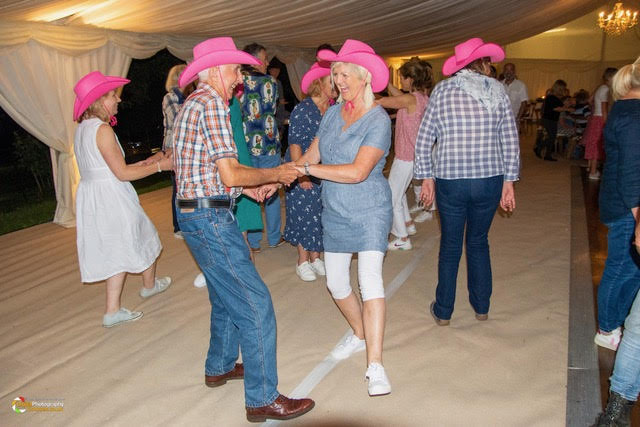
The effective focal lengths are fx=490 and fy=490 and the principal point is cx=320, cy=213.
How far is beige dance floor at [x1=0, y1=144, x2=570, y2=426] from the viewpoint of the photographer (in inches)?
91.4

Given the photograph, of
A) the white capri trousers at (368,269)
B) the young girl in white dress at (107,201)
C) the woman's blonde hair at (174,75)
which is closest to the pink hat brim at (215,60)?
the young girl in white dress at (107,201)

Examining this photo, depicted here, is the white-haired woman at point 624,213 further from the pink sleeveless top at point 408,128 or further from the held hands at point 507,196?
the pink sleeveless top at point 408,128

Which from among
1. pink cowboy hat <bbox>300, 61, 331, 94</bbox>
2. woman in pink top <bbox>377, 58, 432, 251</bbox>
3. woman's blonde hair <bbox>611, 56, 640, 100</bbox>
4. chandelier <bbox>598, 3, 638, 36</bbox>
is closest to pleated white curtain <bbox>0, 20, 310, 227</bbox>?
pink cowboy hat <bbox>300, 61, 331, 94</bbox>

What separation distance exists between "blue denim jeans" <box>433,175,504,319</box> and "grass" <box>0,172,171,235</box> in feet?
18.6

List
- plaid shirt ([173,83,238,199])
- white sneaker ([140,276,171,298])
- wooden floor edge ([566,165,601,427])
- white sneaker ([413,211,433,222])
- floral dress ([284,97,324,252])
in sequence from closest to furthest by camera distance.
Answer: plaid shirt ([173,83,238,199]) < wooden floor edge ([566,165,601,427]) < white sneaker ([140,276,171,298]) < floral dress ([284,97,324,252]) < white sneaker ([413,211,433,222])

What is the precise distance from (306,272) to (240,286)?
1892mm

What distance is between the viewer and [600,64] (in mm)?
17562

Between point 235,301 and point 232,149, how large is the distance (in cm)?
64

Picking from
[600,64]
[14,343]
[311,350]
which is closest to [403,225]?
[311,350]

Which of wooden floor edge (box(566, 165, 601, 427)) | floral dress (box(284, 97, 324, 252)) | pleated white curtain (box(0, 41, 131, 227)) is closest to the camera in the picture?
wooden floor edge (box(566, 165, 601, 427))

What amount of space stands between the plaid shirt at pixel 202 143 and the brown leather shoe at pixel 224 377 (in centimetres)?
105

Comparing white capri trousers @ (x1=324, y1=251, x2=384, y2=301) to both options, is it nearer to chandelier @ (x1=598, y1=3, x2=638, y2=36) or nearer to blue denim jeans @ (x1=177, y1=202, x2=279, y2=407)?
blue denim jeans @ (x1=177, y1=202, x2=279, y2=407)

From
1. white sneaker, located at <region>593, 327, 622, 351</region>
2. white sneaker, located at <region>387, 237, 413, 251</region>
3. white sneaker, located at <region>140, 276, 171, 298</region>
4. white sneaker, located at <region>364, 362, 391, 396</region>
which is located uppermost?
white sneaker, located at <region>364, 362, 391, 396</region>

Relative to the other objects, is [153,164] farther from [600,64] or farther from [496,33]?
[600,64]
